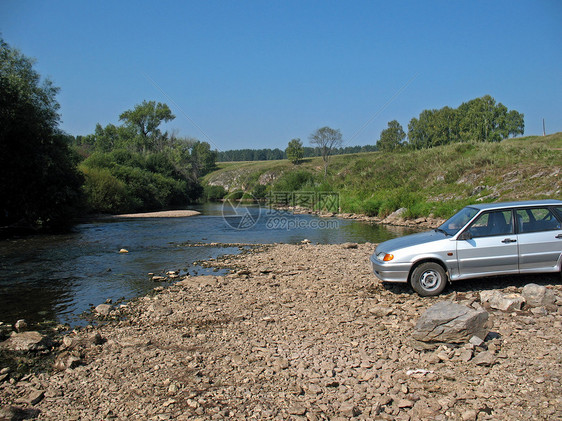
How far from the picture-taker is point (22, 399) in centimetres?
530

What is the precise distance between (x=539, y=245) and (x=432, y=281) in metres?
2.40

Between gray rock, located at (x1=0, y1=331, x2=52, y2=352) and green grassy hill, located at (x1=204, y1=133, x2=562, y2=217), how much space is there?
27.3 meters

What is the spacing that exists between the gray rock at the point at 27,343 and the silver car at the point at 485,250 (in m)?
7.07

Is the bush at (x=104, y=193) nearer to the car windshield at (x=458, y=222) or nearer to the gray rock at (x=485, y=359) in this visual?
the car windshield at (x=458, y=222)

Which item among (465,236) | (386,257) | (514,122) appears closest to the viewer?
(465,236)

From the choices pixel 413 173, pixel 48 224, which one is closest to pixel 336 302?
pixel 48 224

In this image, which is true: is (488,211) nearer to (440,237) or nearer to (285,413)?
(440,237)

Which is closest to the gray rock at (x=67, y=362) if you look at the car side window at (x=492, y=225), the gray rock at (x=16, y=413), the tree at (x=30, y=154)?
the gray rock at (x=16, y=413)

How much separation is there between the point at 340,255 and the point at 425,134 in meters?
86.7

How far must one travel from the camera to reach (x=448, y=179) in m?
38.3

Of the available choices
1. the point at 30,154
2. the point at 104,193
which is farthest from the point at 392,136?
the point at 30,154

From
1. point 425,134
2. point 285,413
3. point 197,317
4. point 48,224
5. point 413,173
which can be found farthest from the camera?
point 425,134

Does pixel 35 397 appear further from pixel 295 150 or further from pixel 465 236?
pixel 295 150

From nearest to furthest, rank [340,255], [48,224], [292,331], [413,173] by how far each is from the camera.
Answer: [292,331], [340,255], [48,224], [413,173]
